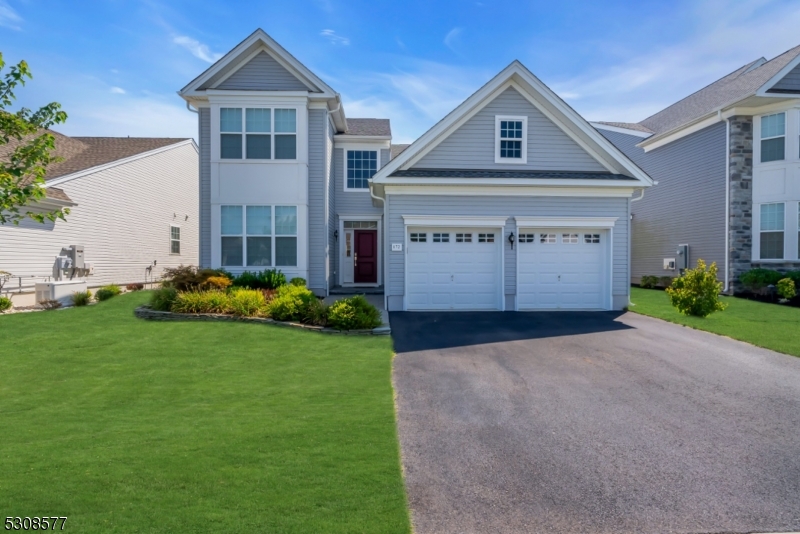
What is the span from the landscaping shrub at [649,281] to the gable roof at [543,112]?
31.2 ft

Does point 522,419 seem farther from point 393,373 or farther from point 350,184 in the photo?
point 350,184

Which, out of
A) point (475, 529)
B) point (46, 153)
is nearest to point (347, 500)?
point (475, 529)

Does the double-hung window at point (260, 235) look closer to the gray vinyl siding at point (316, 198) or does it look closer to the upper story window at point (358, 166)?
the gray vinyl siding at point (316, 198)

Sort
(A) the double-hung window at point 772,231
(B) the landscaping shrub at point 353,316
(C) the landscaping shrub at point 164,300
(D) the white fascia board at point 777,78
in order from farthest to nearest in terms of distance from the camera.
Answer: (A) the double-hung window at point 772,231 < (D) the white fascia board at point 777,78 < (C) the landscaping shrub at point 164,300 < (B) the landscaping shrub at point 353,316

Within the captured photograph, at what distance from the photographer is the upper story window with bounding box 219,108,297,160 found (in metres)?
15.2

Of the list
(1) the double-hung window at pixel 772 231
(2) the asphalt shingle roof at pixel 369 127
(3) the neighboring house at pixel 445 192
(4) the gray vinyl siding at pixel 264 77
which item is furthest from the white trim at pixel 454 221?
(1) the double-hung window at pixel 772 231

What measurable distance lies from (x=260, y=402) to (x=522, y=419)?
3.37 metres

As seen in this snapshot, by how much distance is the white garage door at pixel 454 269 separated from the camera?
14.2 meters

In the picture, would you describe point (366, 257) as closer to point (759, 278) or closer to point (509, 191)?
point (509, 191)

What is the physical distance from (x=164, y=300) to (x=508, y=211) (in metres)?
9.59

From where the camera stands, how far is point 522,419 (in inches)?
236

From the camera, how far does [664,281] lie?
21422 mm

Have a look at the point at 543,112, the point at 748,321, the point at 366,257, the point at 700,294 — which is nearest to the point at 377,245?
the point at 366,257

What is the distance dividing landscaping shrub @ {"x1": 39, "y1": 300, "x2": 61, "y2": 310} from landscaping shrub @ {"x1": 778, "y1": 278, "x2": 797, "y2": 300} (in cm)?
2230
